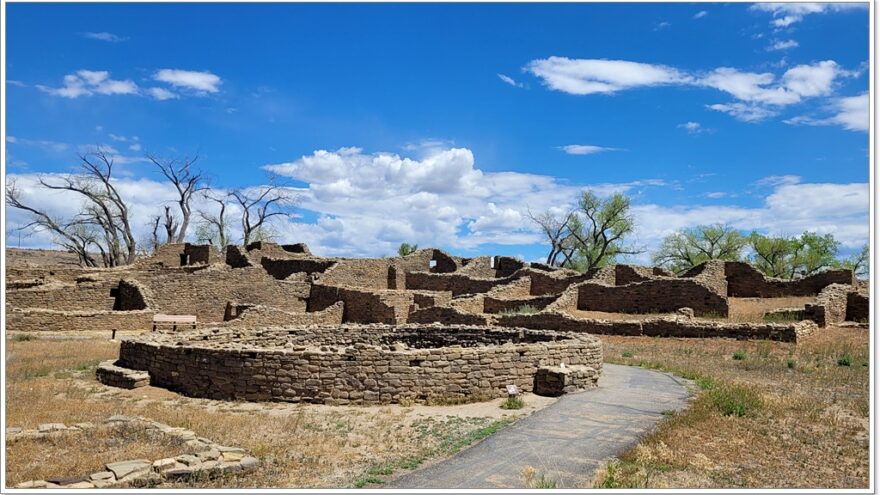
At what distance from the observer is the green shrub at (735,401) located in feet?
34.6

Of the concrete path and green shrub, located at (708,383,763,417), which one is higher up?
green shrub, located at (708,383,763,417)

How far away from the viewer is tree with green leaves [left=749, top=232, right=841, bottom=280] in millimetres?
56219

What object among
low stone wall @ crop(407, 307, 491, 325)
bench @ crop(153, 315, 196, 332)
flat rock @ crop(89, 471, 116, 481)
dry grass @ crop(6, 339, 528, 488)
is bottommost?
dry grass @ crop(6, 339, 528, 488)

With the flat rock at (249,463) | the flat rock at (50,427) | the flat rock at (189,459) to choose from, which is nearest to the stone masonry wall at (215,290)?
the flat rock at (50,427)

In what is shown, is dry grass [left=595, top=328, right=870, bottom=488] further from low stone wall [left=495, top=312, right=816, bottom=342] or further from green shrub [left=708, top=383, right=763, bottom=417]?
low stone wall [left=495, top=312, right=816, bottom=342]

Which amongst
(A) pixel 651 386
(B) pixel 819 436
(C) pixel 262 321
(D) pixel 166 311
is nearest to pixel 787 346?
(A) pixel 651 386

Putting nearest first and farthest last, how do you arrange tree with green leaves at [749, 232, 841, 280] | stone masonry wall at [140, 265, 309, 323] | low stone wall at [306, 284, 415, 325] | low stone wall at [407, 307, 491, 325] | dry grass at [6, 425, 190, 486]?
dry grass at [6, 425, 190, 486] → low stone wall at [407, 307, 491, 325] → low stone wall at [306, 284, 415, 325] → stone masonry wall at [140, 265, 309, 323] → tree with green leaves at [749, 232, 841, 280]

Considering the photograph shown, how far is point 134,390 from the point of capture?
13156 millimetres

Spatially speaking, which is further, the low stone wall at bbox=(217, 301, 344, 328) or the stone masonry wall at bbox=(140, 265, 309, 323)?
the stone masonry wall at bbox=(140, 265, 309, 323)

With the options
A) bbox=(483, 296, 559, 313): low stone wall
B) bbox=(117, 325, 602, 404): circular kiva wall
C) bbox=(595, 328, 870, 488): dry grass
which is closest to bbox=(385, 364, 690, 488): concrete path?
bbox=(595, 328, 870, 488): dry grass

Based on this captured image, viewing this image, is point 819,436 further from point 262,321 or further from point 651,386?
point 262,321

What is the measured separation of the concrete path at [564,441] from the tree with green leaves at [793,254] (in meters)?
50.1

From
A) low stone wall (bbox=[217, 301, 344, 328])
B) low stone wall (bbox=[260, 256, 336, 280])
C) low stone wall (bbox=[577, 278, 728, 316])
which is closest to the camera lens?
low stone wall (bbox=[217, 301, 344, 328])

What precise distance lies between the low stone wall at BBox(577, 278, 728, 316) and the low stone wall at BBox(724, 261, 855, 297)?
25.0 feet
